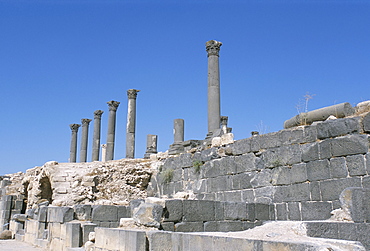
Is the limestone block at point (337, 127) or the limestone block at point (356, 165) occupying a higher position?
the limestone block at point (337, 127)

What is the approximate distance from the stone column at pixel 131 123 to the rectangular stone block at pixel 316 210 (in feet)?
55.2

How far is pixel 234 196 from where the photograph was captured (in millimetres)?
11062

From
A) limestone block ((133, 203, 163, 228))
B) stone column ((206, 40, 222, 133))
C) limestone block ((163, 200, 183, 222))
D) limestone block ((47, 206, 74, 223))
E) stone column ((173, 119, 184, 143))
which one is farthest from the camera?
stone column ((173, 119, 184, 143))

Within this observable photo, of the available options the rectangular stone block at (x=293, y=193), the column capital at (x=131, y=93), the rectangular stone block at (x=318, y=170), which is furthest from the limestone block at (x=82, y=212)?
the column capital at (x=131, y=93)

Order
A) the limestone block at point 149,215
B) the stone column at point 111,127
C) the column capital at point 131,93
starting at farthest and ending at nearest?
1. the stone column at point 111,127
2. the column capital at point 131,93
3. the limestone block at point 149,215

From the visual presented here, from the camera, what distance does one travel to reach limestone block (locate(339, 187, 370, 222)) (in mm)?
5594

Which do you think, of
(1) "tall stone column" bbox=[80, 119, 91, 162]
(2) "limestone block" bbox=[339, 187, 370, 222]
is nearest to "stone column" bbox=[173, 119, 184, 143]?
(2) "limestone block" bbox=[339, 187, 370, 222]

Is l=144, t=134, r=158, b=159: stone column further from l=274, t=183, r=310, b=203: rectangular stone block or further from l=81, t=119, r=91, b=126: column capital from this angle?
l=274, t=183, r=310, b=203: rectangular stone block

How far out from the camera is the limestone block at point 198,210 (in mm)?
7656

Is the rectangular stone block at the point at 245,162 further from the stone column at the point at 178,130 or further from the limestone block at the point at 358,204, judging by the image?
the stone column at the point at 178,130

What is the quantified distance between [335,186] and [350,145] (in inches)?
39.2

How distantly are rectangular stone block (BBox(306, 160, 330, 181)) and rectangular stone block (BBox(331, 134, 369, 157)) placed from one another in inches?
15.0

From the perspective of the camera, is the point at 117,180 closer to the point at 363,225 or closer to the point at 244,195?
the point at 244,195

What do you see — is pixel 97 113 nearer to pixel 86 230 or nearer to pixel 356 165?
pixel 86 230
